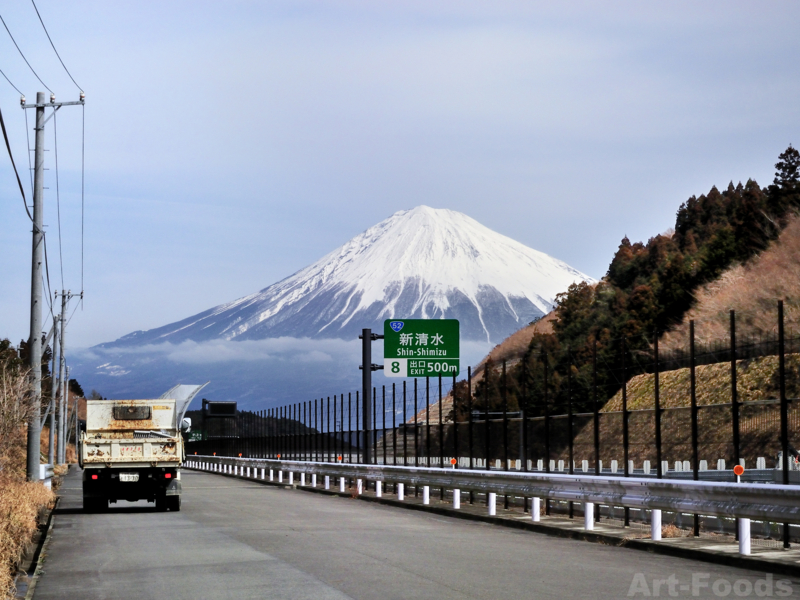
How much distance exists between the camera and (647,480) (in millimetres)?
14609

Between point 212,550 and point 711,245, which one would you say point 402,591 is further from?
point 711,245

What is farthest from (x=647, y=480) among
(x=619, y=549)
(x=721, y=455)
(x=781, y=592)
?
(x=721, y=455)

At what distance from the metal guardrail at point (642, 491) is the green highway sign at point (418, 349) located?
36.7 ft

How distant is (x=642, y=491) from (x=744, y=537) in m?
2.39

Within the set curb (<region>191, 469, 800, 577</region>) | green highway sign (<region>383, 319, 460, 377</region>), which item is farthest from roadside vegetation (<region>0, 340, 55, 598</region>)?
green highway sign (<region>383, 319, 460, 377</region>)

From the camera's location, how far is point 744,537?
12562 millimetres

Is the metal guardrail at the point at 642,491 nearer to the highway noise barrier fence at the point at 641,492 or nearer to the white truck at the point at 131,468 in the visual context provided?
the highway noise barrier fence at the point at 641,492

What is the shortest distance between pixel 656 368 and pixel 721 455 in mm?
23028

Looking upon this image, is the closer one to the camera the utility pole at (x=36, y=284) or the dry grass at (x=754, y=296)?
the utility pole at (x=36, y=284)

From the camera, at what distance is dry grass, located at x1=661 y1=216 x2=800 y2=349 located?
60.5m

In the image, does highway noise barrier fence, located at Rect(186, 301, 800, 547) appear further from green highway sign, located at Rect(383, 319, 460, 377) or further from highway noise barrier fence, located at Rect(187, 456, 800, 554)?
green highway sign, located at Rect(383, 319, 460, 377)

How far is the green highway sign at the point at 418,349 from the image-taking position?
36.3m

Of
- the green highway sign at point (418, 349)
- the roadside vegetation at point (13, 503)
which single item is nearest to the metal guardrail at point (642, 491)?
the roadside vegetation at point (13, 503)

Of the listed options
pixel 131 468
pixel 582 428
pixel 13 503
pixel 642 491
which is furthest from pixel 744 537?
pixel 582 428
